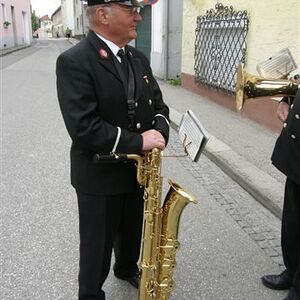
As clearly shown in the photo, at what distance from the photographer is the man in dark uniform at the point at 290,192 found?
8.20ft

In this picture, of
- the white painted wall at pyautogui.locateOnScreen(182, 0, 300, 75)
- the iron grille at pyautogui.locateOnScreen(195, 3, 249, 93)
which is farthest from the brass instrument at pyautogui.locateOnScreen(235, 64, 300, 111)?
the iron grille at pyautogui.locateOnScreen(195, 3, 249, 93)

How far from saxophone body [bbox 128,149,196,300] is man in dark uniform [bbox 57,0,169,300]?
0.14m

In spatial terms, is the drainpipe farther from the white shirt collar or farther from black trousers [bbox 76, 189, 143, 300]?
the white shirt collar

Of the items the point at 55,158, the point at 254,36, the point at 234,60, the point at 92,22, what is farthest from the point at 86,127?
the point at 234,60

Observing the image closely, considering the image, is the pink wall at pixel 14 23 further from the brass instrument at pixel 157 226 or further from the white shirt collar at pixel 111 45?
the brass instrument at pixel 157 226

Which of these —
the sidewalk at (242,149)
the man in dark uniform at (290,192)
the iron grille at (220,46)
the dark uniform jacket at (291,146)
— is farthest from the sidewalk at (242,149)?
the dark uniform jacket at (291,146)

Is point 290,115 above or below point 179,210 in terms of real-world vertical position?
above

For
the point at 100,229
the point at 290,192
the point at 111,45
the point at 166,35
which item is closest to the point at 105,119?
the point at 111,45

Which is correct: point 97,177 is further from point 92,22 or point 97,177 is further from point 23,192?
point 23,192

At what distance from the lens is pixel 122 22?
7.07 feet

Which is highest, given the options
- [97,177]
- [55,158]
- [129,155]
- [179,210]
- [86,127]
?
[86,127]

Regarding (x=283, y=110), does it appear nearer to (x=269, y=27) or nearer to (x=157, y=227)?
(x=157, y=227)

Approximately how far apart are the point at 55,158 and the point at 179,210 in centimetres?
369

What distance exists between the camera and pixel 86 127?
205cm
